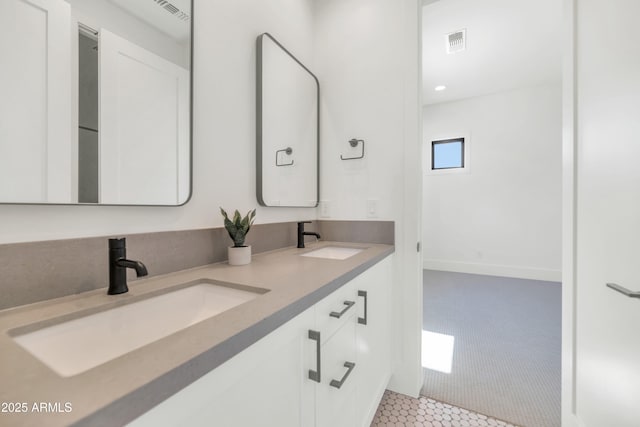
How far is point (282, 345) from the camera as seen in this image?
630 millimetres

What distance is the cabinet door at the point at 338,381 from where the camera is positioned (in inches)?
32.0

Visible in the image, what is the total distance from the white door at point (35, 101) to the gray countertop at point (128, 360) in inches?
12.1

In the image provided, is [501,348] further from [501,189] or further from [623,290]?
[501,189]

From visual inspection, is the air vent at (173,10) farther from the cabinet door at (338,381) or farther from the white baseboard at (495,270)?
the white baseboard at (495,270)

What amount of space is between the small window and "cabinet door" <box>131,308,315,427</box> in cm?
459

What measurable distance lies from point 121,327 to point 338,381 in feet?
2.17

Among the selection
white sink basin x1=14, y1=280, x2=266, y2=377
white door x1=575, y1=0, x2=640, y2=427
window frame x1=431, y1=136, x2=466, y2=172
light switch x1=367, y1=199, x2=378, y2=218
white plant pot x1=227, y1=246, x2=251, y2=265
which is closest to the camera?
white sink basin x1=14, y1=280, x2=266, y2=377

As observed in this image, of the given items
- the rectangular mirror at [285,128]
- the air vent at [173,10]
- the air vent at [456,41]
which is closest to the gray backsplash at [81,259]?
the rectangular mirror at [285,128]

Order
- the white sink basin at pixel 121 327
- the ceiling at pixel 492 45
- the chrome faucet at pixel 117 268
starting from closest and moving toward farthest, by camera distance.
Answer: the white sink basin at pixel 121 327
the chrome faucet at pixel 117 268
the ceiling at pixel 492 45

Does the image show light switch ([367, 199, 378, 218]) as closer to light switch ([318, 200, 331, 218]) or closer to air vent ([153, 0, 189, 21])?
light switch ([318, 200, 331, 218])

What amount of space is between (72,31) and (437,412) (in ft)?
7.28

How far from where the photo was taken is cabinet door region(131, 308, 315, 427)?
42cm

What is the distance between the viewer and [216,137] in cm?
119

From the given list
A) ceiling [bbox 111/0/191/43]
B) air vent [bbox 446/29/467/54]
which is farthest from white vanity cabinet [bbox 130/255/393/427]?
air vent [bbox 446/29/467/54]
